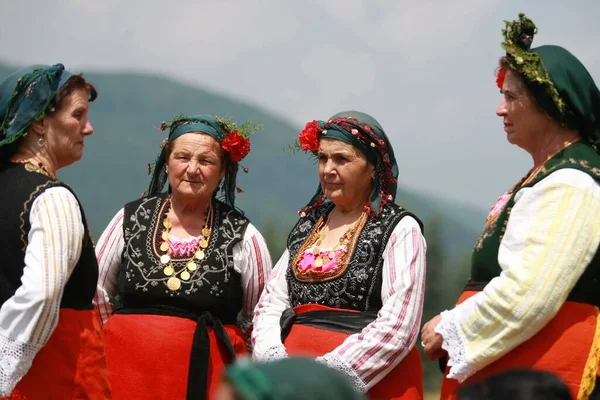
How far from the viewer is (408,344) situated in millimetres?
3838

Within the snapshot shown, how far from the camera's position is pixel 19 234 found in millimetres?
3248

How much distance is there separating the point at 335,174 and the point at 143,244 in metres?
1.06

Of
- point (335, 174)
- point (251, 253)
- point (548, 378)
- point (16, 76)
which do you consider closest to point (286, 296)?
point (251, 253)

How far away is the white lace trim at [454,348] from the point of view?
3111 millimetres

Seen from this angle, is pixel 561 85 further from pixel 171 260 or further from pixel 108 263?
pixel 108 263

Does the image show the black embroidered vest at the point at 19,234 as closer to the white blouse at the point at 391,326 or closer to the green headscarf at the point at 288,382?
the white blouse at the point at 391,326

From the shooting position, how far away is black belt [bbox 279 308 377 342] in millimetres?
3896

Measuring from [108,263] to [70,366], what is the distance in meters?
1.13

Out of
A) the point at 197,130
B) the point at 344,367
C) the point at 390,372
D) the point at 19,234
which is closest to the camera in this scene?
the point at 19,234

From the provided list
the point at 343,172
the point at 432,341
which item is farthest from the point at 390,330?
the point at 343,172

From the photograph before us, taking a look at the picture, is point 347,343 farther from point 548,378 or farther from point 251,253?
point 548,378

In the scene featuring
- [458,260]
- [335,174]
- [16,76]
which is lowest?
[458,260]

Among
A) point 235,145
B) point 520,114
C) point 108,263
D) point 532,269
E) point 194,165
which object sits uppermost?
point 520,114

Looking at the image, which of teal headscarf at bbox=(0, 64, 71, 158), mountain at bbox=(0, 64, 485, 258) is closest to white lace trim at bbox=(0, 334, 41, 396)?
teal headscarf at bbox=(0, 64, 71, 158)
